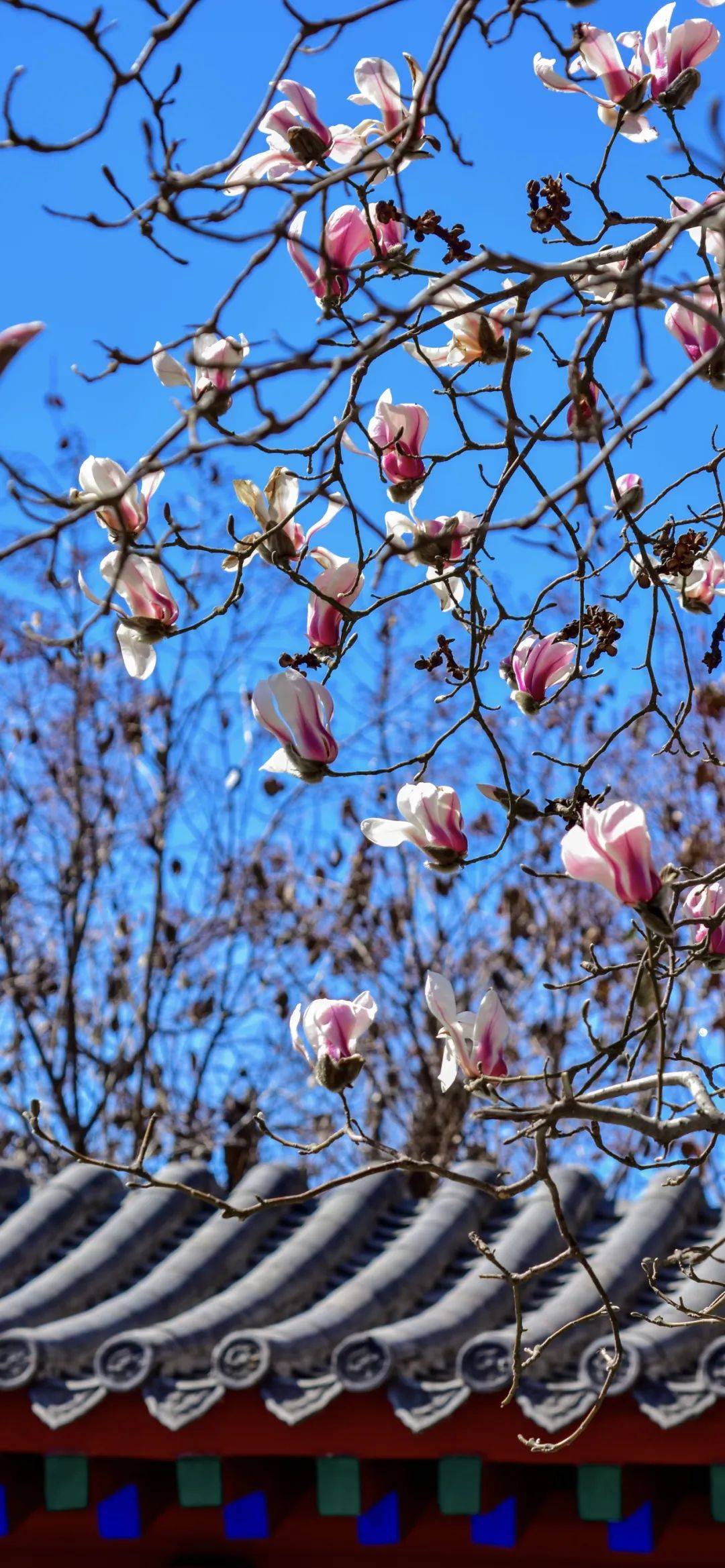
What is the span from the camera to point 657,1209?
327cm

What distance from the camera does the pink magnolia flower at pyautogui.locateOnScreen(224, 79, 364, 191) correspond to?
149cm

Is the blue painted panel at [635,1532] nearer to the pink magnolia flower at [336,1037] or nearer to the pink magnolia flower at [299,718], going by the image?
the pink magnolia flower at [336,1037]

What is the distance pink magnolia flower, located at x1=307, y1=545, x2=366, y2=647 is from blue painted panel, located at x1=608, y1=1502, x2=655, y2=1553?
168 centimetres

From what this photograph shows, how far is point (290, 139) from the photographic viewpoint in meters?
1.49

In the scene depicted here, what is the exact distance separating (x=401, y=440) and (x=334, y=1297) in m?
1.70

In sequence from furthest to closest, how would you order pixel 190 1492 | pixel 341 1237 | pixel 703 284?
1. pixel 341 1237
2. pixel 190 1492
3. pixel 703 284

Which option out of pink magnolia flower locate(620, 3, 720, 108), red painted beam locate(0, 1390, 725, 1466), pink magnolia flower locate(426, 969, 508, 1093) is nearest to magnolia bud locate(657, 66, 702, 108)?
pink magnolia flower locate(620, 3, 720, 108)

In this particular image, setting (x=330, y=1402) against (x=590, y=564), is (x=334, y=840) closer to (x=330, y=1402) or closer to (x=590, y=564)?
(x=330, y=1402)

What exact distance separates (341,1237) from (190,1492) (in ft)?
2.17

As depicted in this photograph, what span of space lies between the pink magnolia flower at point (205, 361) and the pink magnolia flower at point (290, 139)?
0.14 m

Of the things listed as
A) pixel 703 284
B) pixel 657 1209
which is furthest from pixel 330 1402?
pixel 703 284

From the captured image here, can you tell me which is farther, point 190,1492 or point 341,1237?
point 341,1237

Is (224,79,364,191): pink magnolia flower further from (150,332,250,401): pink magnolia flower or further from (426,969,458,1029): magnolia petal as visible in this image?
(426,969,458,1029): magnolia petal

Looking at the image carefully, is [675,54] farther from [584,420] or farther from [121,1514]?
[121,1514]
